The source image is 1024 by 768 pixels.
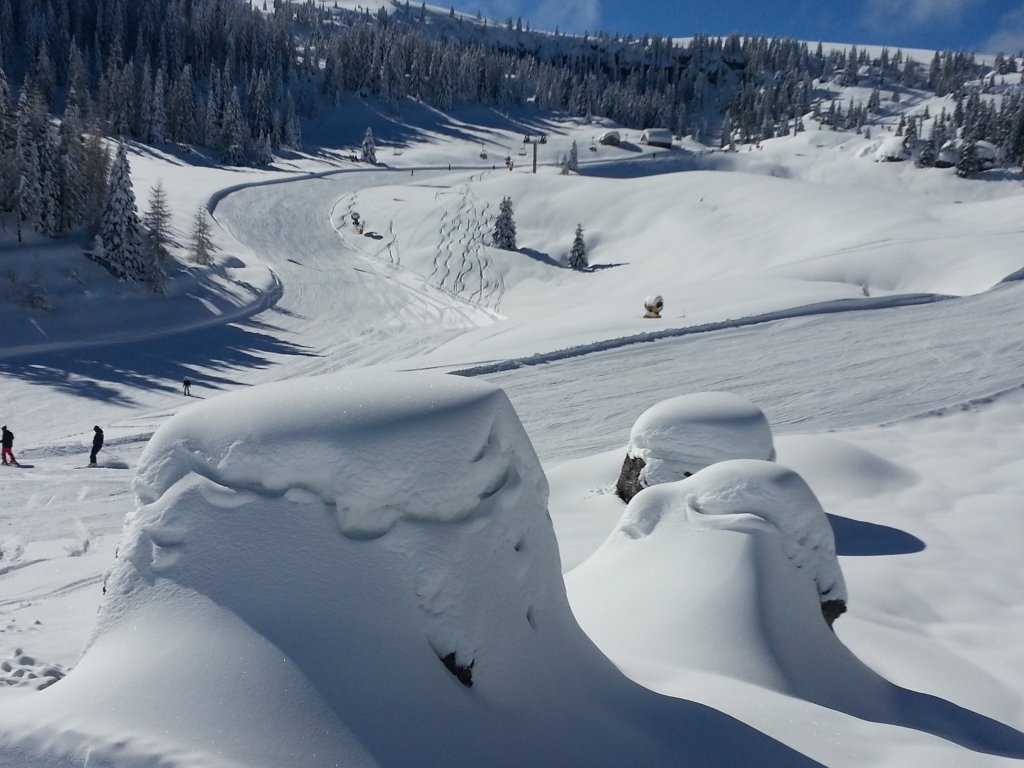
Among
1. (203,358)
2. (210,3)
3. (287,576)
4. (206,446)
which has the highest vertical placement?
(210,3)

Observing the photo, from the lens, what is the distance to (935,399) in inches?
795

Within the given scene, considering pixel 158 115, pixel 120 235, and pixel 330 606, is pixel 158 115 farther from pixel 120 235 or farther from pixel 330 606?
pixel 330 606

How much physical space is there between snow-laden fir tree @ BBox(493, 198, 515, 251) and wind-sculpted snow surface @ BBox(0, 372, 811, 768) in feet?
139

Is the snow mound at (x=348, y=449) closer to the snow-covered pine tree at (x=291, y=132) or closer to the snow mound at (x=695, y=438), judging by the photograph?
the snow mound at (x=695, y=438)

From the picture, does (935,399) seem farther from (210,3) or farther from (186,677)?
(210,3)

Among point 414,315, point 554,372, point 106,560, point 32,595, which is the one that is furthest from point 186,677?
point 414,315

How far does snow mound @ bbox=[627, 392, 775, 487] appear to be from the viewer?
12.3 metres

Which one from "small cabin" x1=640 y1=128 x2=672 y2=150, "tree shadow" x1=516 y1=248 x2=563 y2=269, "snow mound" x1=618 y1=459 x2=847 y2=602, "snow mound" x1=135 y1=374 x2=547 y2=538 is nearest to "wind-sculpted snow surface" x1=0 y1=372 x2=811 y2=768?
"snow mound" x1=135 y1=374 x2=547 y2=538

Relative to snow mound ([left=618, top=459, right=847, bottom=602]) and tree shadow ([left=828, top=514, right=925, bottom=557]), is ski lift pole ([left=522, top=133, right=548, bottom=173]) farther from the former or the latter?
snow mound ([left=618, top=459, right=847, bottom=602])

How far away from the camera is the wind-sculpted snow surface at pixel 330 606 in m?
3.10

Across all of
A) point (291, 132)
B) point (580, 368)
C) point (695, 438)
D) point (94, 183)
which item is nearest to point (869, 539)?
point (695, 438)

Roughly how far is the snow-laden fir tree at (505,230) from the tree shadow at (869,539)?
34985mm

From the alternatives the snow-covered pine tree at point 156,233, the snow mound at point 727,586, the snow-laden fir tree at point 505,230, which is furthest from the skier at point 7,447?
the snow-laden fir tree at point 505,230

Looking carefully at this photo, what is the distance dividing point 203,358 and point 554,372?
14.9 meters
